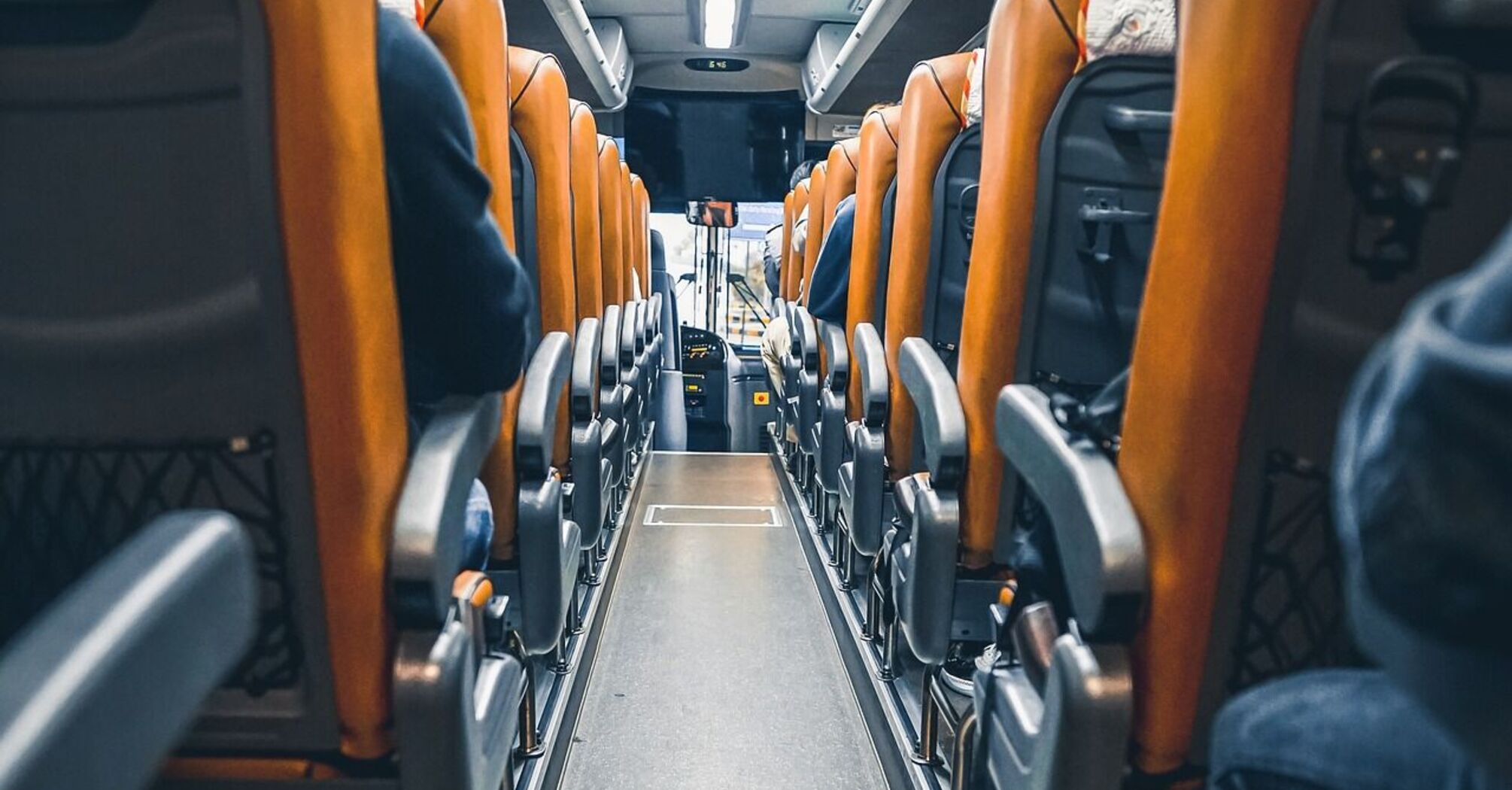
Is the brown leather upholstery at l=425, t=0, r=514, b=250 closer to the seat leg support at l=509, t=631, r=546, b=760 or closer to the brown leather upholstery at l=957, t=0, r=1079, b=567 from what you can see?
the brown leather upholstery at l=957, t=0, r=1079, b=567

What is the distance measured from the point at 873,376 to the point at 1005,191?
3.18 ft

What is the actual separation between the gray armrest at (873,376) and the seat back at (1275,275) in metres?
1.41

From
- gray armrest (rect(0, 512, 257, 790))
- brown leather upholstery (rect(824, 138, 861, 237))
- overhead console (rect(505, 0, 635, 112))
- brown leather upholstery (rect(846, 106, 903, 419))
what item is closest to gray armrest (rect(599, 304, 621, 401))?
brown leather upholstery (rect(824, 138, 861, 237))

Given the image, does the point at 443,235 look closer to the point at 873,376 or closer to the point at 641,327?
the point at 873,376

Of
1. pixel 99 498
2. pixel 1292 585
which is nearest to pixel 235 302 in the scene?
pixel 99 498

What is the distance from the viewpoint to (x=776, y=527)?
157 inches

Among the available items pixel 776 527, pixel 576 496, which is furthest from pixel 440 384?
pixel 776 527

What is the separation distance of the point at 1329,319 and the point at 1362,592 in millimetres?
392

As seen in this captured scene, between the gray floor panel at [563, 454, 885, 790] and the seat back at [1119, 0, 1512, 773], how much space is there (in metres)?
1.33

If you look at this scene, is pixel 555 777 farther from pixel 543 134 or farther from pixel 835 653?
pixel 543 134

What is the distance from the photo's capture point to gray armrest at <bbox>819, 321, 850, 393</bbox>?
3.02 m

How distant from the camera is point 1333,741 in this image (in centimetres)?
57

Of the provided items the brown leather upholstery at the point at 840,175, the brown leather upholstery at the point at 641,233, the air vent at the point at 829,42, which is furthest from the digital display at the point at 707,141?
the brown leather upholstery at the point at 840,175

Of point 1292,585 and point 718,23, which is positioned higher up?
point 718,23
